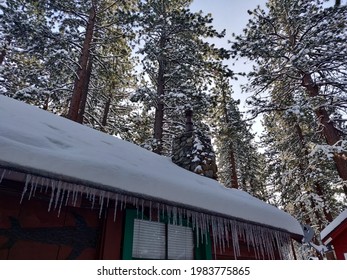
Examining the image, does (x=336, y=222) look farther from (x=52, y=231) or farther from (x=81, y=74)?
(x=81, y=74)

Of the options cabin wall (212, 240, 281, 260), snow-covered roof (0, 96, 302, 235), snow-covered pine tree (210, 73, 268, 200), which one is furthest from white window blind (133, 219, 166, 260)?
snow-covered pine tree (210, 73, 268, 200)

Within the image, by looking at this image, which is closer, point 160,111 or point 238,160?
point 160,111

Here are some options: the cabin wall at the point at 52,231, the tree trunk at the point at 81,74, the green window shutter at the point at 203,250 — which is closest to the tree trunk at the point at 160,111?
the tree trunk at the point at 81,74

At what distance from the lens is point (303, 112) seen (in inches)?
318

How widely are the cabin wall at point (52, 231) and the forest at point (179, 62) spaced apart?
18.4ft

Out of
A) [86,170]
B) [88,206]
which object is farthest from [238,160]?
[86,170]

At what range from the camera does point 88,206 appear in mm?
3334

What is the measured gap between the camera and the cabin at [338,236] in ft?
24.3

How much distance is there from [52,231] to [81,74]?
7.17m

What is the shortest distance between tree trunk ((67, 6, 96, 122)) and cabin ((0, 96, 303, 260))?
16.7 feet

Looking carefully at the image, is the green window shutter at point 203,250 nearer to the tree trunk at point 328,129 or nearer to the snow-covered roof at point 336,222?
the snow-covered roof at point 336,222

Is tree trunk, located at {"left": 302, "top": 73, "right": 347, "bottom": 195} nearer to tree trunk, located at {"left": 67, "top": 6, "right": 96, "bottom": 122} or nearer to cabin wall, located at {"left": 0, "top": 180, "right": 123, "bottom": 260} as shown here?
cabin wall, located at {"left": 0, "top": 180, "right": 123, "bottom": 260}
